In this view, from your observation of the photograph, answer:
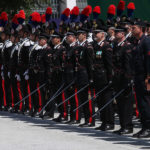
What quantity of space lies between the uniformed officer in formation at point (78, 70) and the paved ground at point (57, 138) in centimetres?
37

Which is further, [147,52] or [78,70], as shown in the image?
[78,70]

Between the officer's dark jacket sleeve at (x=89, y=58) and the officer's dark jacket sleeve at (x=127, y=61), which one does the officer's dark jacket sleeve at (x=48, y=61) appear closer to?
the officer's dark jacket sleeve at (x=89, y=58)

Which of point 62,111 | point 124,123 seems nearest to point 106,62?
point 124,123

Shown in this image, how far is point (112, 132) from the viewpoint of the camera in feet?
42.1

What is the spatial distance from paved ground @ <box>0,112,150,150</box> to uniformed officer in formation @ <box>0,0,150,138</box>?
0.37 metres

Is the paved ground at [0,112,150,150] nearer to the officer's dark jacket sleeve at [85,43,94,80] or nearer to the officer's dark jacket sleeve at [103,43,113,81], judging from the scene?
the officer's dark jacket sleeve at [85,43,94,80]

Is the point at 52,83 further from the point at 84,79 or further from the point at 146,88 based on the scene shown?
the point at 146,88

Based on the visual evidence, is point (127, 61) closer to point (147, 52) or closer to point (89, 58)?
point (147, 52)

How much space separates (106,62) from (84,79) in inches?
44.6

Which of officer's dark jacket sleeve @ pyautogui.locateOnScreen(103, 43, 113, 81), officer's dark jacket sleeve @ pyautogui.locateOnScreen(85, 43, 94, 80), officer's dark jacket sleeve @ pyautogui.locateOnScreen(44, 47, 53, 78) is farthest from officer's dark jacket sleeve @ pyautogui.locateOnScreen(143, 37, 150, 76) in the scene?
officer's dark jacket sleeve @ pyautogui.locateOnScreen(44, 47, 53, 78)

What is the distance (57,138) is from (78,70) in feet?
7.59

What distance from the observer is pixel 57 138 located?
1216 cm

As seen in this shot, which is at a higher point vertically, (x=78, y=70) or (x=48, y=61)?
(x=48, y=61)

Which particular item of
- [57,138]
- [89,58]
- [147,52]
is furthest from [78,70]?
[147,52]
